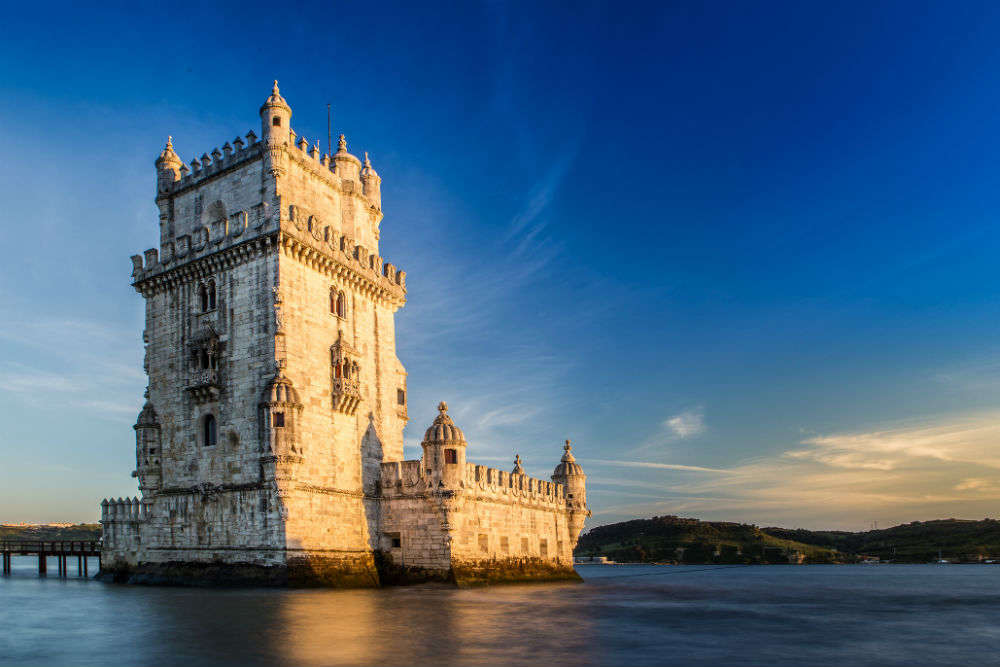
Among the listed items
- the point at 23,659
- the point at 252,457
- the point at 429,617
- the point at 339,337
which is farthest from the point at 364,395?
the point at 23,659

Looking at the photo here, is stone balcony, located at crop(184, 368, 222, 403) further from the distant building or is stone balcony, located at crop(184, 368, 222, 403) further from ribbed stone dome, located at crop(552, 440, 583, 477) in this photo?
ribbed stone dome, located at crop(552, 440, 583, 477)

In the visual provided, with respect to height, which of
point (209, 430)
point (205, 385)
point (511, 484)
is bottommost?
point (511, 484)

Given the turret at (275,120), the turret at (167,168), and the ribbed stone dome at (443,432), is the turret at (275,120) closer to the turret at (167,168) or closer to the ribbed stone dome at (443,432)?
the turret at (167,168)

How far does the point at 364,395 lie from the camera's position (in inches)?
1852

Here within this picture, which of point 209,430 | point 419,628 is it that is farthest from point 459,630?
point 209,430

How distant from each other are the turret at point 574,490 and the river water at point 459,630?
19.3 metres

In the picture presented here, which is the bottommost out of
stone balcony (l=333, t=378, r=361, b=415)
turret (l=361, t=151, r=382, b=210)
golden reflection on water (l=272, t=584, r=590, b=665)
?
golden reflection on water (l=272, t=584, r=590, b=665)

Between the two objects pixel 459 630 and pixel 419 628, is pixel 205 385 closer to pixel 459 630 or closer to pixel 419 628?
pixel 419 628

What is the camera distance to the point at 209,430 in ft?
141

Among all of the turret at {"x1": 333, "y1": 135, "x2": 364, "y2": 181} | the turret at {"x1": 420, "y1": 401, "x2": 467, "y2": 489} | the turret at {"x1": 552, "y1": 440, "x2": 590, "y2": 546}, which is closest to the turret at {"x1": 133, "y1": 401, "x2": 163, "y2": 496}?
the turret at {"x1": 420, "y1": 401, "x2": 467, "y2": 489}

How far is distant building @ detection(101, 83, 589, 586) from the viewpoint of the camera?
4034 centimetres

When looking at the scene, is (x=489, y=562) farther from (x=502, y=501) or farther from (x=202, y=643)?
(x=202, y=643)

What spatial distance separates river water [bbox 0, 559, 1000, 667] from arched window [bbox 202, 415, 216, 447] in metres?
7.65

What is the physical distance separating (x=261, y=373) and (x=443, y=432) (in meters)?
9.60
